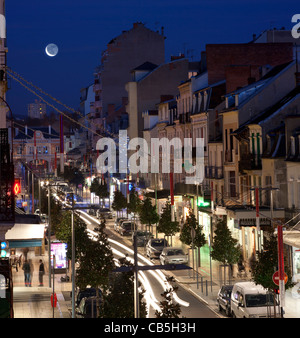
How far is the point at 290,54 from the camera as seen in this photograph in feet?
211

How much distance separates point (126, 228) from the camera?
6550cm

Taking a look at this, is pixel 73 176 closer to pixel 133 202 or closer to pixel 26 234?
pixel 133 202

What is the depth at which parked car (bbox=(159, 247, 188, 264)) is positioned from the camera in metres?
44.4

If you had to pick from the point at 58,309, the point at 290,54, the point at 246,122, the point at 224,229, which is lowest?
the point at 58,309

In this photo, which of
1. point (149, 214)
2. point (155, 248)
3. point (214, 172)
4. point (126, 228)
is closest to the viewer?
point (155, 248)

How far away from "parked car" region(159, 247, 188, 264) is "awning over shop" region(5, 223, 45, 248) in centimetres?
2406

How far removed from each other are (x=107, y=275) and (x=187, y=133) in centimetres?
4204

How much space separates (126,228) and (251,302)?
130ft

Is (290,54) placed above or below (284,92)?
above

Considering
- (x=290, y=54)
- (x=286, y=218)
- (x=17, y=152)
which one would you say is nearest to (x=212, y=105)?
(x=290, y=54)

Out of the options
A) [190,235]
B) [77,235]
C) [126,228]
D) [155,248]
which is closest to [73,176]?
[126,228]

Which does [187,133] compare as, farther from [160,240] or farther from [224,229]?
[224,229]

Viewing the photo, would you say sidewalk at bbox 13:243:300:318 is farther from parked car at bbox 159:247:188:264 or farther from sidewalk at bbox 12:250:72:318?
parked car at bbox 159:247:188:264

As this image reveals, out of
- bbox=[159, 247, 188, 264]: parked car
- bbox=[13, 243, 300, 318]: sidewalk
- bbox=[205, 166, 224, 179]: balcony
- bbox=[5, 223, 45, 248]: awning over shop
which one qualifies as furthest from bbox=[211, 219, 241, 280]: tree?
bbox=[5, 223, 45, 248]: awning over shop
